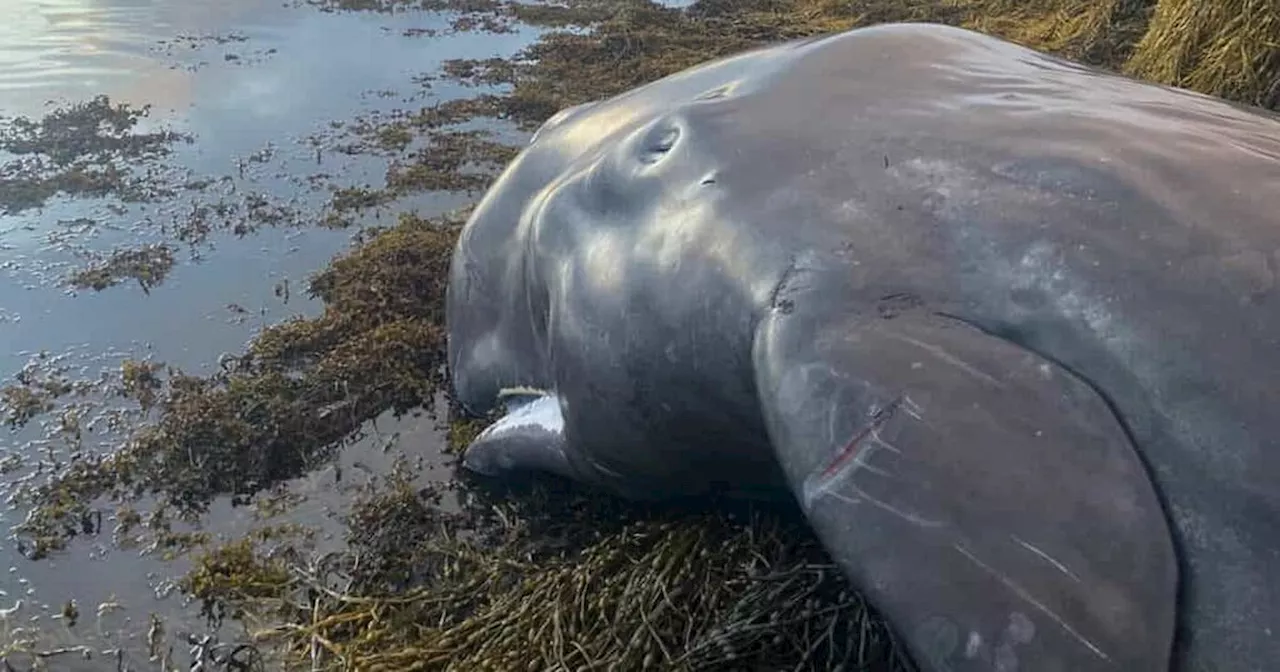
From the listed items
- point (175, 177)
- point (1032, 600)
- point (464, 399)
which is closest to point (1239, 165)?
point (1032, 600)

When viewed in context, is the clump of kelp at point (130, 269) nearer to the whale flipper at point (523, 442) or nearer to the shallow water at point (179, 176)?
the shallow water at point (179, 176)

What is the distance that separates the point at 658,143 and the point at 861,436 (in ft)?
4.09

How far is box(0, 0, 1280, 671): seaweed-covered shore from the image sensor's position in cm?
334

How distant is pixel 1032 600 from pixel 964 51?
1768 mm

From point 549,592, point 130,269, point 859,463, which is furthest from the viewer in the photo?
point 130,269

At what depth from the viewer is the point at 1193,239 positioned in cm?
217

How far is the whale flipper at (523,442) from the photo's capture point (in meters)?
3.72

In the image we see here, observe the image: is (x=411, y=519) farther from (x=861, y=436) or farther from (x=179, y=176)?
(x=179, y=176)

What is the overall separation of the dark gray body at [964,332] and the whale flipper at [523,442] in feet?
0.95

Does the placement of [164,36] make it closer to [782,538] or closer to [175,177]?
[175,177]

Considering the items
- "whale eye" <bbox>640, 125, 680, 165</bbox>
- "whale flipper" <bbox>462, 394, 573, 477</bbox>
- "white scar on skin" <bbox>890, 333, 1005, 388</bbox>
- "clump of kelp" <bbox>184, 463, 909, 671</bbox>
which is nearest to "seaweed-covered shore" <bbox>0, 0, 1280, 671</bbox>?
"clump of kelp" <bbox>184, 463, 909, 671</bbox>

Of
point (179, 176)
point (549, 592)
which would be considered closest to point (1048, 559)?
point (549, 592)

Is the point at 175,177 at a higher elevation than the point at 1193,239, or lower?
lower

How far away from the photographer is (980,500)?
2010mm
